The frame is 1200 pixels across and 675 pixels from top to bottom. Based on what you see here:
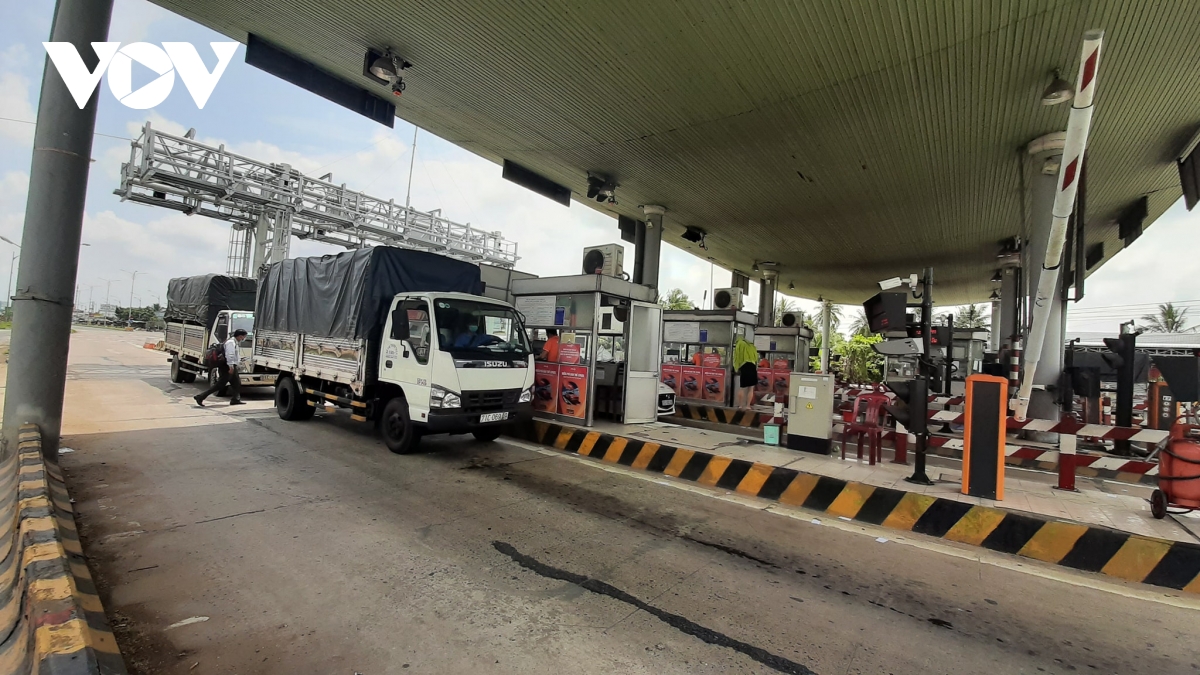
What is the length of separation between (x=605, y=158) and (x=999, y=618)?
33.4 feet

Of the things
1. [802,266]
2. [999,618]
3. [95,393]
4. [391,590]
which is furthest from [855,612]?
[802,266]

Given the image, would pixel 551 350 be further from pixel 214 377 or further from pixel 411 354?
pixel 214 377

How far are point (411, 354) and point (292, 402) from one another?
374cm

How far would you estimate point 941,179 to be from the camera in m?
11.1

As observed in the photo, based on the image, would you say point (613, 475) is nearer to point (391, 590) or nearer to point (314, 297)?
point (391, 590)

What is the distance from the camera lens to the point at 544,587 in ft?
11.2

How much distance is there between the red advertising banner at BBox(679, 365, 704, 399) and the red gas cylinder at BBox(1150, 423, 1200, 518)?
30.3 feet

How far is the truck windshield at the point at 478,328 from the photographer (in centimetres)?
693

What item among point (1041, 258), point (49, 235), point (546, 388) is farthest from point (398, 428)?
point (1041, 258)

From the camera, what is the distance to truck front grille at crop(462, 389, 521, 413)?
265 inches

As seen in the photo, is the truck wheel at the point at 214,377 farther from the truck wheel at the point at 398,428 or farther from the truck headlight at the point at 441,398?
the truck headlight at the point at 441,398

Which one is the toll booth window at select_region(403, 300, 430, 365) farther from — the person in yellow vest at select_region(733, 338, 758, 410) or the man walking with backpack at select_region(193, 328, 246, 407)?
the person in yellow vest at select_region(733, 338, 758, 410)

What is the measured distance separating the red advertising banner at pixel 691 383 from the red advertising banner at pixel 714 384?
149 mm

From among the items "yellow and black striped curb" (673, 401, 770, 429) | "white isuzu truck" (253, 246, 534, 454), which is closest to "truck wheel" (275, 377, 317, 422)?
"white isuzu truck" (253, 246, 534, 454)
